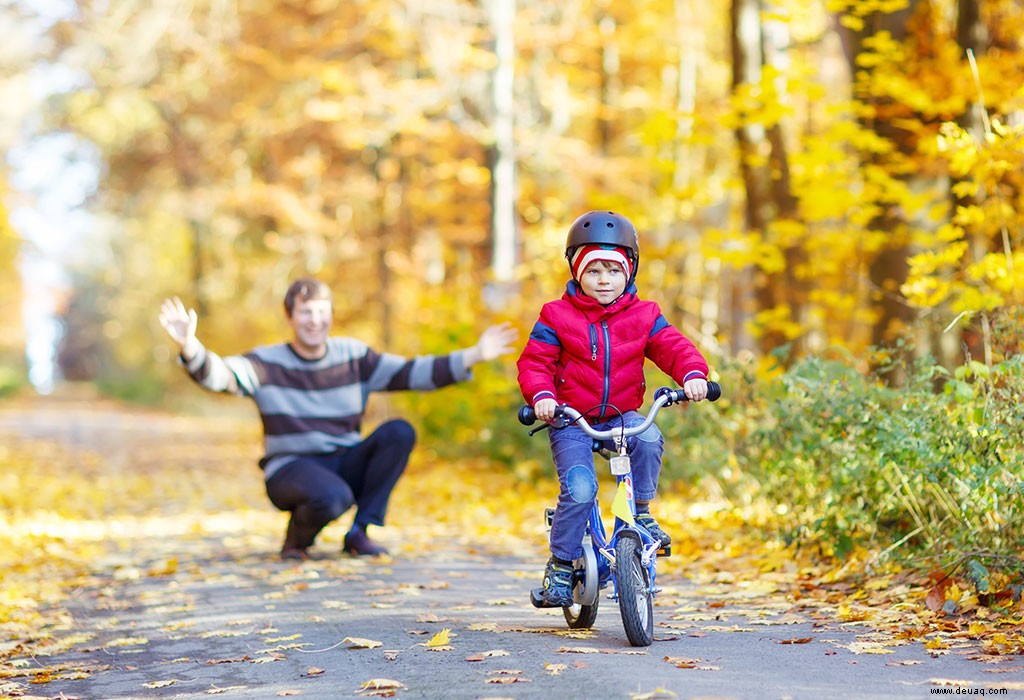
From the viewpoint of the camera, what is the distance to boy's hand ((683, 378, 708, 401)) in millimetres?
5082

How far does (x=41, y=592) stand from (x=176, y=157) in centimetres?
2167

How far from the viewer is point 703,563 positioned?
25.6 feet

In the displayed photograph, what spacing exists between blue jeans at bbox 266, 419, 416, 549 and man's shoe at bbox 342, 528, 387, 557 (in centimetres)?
9

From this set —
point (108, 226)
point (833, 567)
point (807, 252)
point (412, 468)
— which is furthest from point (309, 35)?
point (108, 226)

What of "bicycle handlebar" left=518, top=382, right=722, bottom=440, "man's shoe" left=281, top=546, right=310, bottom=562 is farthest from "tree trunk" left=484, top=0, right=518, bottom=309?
"bicycle handlebar" left=518, top=382, right=722, bottom=440

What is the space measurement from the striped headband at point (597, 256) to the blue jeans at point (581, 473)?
2.06ft

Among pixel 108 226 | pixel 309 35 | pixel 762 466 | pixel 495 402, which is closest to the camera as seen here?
pixel 762 466

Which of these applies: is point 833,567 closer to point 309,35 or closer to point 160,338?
point 309,35

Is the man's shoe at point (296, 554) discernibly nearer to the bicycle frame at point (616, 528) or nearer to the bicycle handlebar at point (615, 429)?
the bicycle frame at point (616, 528)

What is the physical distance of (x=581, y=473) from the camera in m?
5.32

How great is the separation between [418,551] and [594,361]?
374cm

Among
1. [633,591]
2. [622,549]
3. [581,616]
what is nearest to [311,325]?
[581,616]

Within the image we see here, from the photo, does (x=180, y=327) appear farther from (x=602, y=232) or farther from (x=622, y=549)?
(x=622, y=549)

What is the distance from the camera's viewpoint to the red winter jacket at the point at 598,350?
5383 millimetres
